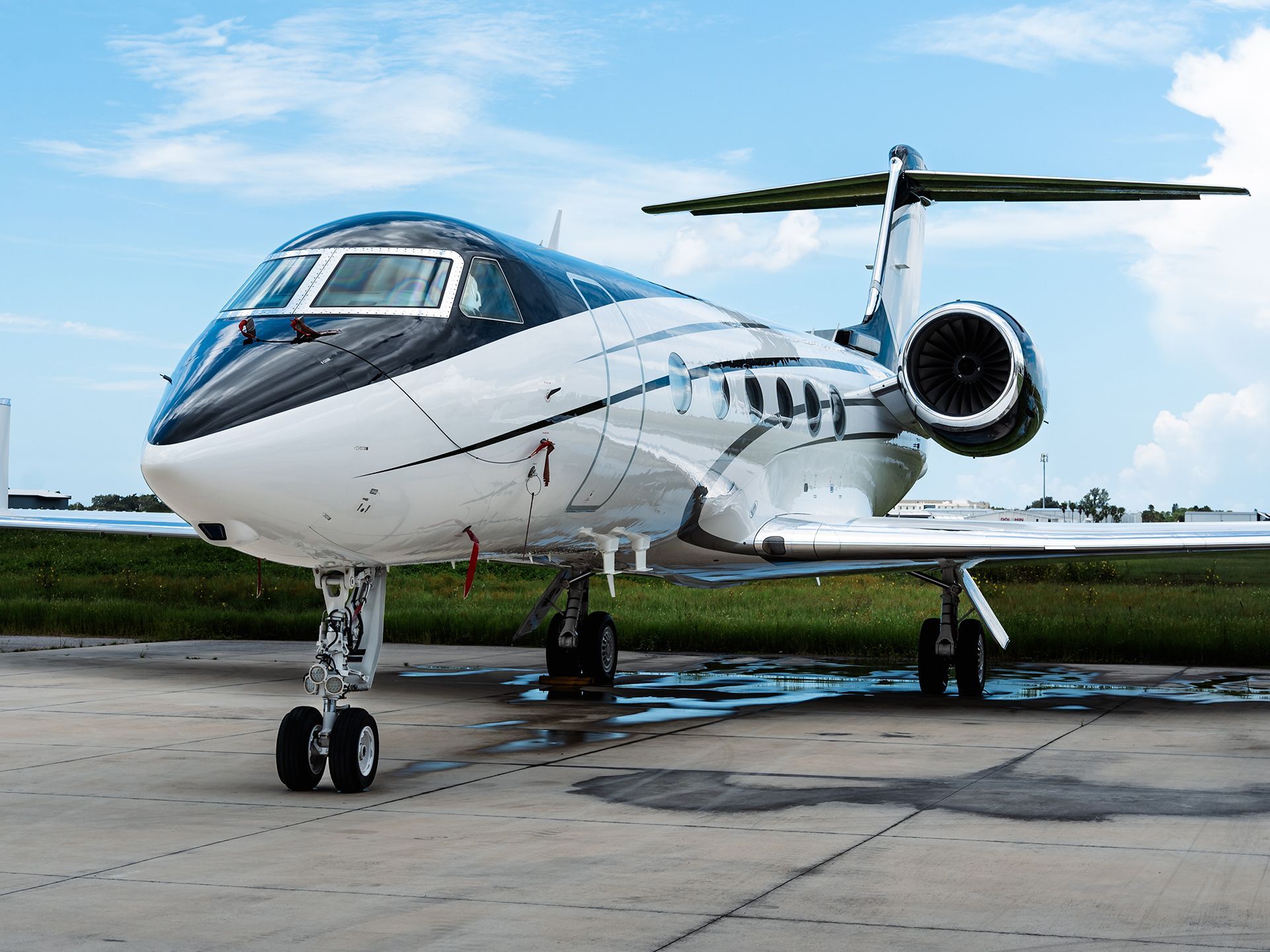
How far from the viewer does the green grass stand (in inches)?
792

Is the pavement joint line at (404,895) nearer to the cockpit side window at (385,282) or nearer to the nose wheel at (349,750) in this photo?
the nose wheel at (349,750)

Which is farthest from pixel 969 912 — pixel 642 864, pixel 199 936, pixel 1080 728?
pixel 1080 728

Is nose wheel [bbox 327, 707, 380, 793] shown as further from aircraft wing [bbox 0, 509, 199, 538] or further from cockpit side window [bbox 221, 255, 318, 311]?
aircraft wing [bbox 0, 509, 199, 538]

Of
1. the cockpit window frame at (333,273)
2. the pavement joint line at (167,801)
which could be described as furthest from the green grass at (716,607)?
the pavement joint line at (167,801)

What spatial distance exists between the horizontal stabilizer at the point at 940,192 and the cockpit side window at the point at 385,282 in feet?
39.4

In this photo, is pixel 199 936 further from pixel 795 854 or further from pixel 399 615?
pixel 399 615

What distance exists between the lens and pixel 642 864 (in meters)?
6.52

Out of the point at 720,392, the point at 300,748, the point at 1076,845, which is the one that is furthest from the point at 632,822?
the point at 720,392

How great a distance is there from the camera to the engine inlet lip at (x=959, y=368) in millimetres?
15297

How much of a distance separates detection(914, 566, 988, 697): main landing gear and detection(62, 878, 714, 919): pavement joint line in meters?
9.96

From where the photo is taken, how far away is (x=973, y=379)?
1609 centimetres

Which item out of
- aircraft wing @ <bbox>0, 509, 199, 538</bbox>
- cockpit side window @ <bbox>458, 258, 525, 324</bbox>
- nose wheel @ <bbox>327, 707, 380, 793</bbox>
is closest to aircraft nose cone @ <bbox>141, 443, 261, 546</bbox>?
nose wheel @ <bbox>327, 707, 380, 793</bbox>

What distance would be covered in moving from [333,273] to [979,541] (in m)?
7.34

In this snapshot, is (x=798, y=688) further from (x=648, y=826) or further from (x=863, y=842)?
(x=863, y=842)
